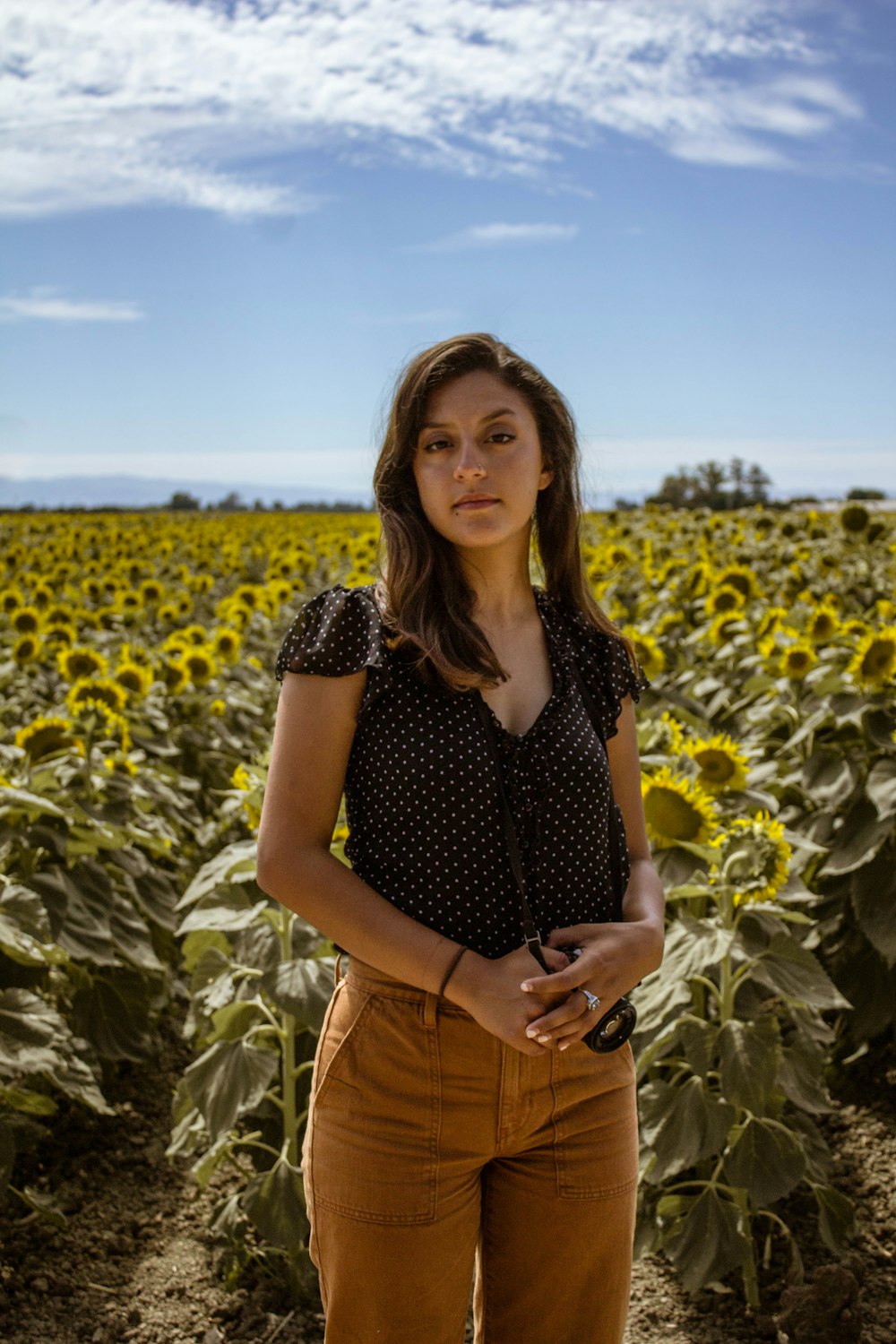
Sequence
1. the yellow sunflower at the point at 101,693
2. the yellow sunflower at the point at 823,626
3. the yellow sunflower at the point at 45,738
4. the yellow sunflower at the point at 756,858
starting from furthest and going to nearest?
the yellow sunflower at the point at 101,693 < the yellow sunflower at the point at 823,626 < the yellow sunflower at the point at 45,738 < the yellow sunflower at the point at 756,858

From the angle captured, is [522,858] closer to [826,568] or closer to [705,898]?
[705,898]

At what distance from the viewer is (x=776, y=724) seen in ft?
16.3

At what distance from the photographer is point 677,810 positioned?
3.15 metres

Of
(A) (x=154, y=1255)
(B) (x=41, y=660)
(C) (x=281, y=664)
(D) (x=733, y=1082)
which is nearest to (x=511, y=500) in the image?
(C) (x=281, y=664)

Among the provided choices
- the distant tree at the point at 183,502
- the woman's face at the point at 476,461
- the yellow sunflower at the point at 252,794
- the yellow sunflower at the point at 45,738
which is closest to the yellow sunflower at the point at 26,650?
the yellow sunflower at the point at 45,738

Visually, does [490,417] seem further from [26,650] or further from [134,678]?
[26,650]

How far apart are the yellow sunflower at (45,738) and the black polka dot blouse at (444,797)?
8.41ft

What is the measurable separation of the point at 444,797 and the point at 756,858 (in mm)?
1311

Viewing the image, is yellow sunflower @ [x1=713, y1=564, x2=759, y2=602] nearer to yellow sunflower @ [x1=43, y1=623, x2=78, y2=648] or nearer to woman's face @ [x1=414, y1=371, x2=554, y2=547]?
yellow sunflower @ [x1=43, y1=623, x2=78, y2=648]

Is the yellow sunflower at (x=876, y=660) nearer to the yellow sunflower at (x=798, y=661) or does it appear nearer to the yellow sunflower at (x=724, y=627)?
the yellow sunflower at (x=798, y=661)

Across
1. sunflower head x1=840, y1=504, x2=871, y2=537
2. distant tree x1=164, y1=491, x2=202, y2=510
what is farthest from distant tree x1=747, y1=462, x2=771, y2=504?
distant tree x1=164, y1=491, x2=202, y2=510

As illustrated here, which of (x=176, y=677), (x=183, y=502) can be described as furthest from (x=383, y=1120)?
(x=183, y=502)

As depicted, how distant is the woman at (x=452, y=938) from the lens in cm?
176

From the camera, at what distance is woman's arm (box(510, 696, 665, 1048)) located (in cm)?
166
